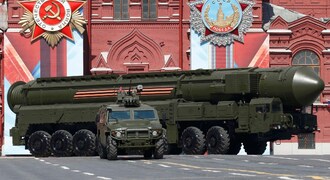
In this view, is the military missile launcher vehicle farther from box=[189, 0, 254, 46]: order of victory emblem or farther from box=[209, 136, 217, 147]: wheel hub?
box=[189, 0, 254, 46]: order of victory emblem

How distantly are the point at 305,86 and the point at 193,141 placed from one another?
5.96 metres

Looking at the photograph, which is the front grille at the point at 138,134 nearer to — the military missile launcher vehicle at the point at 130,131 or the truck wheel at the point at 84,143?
the military missile launcher vehicle at the point at 130,131

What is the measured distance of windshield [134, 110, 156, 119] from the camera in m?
40.6

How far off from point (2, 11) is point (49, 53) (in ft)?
29.7

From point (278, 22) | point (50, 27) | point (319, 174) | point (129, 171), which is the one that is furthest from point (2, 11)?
point (319, 174)

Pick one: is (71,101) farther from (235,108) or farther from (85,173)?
(85,173)

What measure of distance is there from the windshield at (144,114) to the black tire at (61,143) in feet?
34.1

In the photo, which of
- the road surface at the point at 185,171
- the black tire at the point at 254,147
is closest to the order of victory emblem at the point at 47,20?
the black tire at the point at 254,147

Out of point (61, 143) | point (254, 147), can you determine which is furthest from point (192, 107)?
point (61, 143)

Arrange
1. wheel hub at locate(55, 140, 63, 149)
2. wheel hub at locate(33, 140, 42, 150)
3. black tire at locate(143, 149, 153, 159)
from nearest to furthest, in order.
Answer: black tire at locate(143, 149, 153, 159) < wheel hub at locate(55, 140, 63, 149) < wheel hub at locate(33, 140, 42, 150)

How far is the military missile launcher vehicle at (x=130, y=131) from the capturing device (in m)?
38.9

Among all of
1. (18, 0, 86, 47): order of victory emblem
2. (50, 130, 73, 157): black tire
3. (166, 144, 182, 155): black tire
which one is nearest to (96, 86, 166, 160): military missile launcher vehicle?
(166, 144, 182, 155): black tire

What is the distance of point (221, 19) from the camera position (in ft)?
222

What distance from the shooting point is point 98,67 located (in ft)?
228
